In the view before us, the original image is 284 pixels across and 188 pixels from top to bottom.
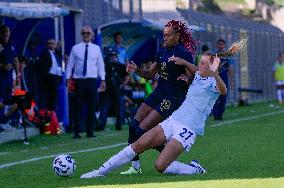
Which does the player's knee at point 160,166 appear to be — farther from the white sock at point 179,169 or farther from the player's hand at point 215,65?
the player's hand at point 215,65

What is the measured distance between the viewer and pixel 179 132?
508 inches

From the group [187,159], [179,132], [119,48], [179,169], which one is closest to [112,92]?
[119,48]

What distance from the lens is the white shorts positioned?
1291 cm

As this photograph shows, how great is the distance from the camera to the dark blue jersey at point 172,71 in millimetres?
13711

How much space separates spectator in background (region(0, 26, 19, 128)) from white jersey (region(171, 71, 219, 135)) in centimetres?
889

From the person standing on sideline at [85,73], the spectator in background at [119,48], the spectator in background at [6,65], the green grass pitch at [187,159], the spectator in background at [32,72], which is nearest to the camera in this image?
the green grass pitch at [187,159]

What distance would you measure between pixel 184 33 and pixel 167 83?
0.66 meters

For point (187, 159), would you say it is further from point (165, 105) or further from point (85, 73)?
point (85, 73)

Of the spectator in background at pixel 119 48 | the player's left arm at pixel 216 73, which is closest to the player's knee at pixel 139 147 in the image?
the player's left arm at pixel 216 73

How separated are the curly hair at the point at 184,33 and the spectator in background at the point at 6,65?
317 inches

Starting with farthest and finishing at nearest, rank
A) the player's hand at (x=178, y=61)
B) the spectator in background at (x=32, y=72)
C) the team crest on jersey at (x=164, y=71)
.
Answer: the spectator in background at (x=32, y=72), the team crest on jersey at (x=164, y=71), the player's hand at (x=178, y=61)

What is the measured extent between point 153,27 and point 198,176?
18.1 meters

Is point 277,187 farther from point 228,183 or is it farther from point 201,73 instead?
point 201,73

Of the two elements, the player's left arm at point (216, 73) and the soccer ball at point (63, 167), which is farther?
the soccer ball at point (63, 167)
